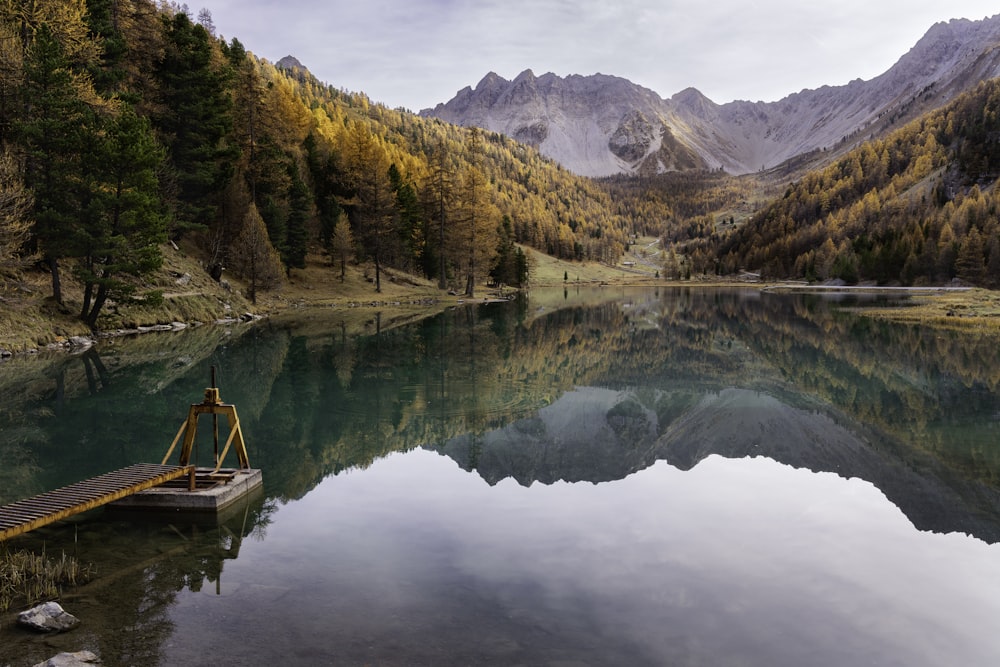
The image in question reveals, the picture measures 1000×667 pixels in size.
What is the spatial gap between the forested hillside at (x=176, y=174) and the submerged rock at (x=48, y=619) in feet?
94.8

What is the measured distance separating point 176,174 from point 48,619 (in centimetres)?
4801

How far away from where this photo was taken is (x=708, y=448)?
755 inches

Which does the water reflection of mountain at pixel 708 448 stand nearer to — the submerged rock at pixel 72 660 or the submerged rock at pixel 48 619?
the submerged rock at pixel 48 619

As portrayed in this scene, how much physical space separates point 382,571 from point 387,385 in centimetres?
1744

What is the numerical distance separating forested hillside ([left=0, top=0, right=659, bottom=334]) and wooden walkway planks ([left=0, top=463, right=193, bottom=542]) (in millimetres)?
24626

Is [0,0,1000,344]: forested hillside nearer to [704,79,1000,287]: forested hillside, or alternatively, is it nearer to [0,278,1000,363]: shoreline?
[704,79,1000,287]: forested hillside

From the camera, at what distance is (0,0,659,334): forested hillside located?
3450 centimetres

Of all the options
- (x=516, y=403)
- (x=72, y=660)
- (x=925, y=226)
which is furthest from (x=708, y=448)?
(x=925, y=226)

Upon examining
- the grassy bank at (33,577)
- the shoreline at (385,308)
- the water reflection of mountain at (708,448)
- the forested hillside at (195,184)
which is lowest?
the water reflection of mountain at (708,448)

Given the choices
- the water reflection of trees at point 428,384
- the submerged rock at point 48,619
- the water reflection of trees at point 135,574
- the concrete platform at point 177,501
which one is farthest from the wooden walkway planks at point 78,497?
the water reflection of trees at point 428,384

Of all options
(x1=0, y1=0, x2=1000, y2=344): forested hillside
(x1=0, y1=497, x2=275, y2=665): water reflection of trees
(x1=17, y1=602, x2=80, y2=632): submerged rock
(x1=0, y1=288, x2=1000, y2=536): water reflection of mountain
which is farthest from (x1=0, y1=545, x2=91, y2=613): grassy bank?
(x1=0, y1=0, x2=1000, y2=344): forested hillside

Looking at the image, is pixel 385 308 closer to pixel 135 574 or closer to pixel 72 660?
pixel 135 574

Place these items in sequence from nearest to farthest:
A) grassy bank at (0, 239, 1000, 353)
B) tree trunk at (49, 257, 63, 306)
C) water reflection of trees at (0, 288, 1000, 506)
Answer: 1. water reflection of trees at (0, 288, 1000, 506)
2. grassy bank at (0, 239, 1000, 353)
3. tree trunk at (49, 257, 63, 306)

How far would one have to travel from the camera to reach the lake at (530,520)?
830cm
